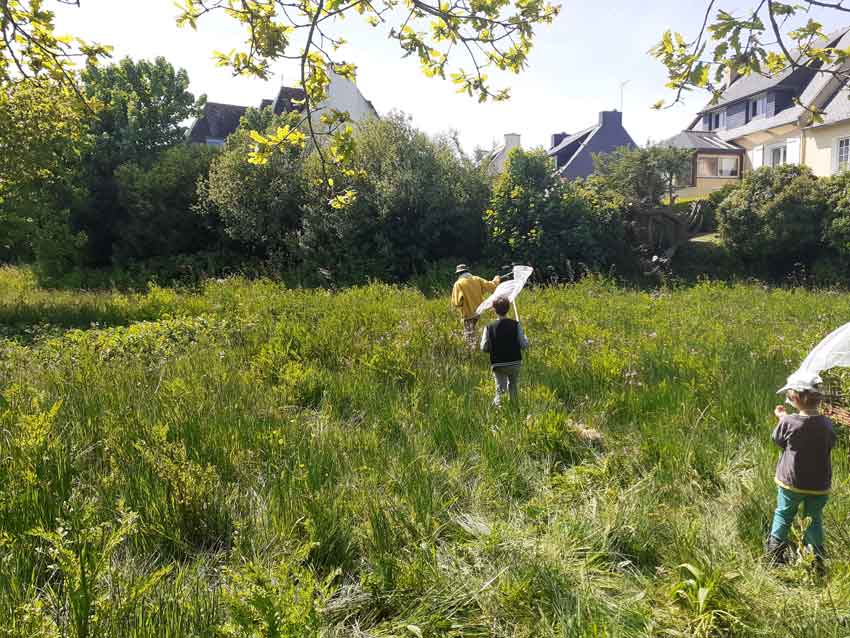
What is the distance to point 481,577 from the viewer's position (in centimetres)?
282

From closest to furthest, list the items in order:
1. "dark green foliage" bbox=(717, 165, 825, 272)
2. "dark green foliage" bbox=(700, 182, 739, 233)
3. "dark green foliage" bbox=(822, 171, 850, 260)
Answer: "dark green foliage" bbox=(822, 171, 850, 260)
"dark green foliage" bbox=(717, 165, 825, 272)
"dark green foliage" bbox=(700, 182, 739, 233)

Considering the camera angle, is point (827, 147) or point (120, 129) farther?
point (827, 147)

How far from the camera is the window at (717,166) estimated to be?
33.2m

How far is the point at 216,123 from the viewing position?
124ft

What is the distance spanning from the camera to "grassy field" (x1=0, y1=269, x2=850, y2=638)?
242 cm

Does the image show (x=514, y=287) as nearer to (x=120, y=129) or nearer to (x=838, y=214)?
(x=838, y=214)

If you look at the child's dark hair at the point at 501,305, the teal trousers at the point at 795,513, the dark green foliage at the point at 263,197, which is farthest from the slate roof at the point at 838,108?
the teal trousers at the point at 795,513

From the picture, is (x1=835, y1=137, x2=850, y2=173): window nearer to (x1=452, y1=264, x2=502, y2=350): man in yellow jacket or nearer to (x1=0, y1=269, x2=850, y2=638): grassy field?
(x1=0, y1=269, x2=850, y2=638): grassy field

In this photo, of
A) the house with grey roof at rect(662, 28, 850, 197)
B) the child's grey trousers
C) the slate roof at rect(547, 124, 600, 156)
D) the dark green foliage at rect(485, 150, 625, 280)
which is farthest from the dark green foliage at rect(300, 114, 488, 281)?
the slate roof at rect(547, 124, 600, 156)

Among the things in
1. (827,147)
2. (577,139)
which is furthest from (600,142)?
(827,147)

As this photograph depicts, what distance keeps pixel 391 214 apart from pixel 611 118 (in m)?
25.9

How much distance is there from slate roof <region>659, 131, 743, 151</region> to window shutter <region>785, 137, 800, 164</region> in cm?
533

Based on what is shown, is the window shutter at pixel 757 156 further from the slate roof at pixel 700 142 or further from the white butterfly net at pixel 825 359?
the white butterfly net at pixel 825 359

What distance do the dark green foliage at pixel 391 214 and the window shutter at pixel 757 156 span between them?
22660mm
